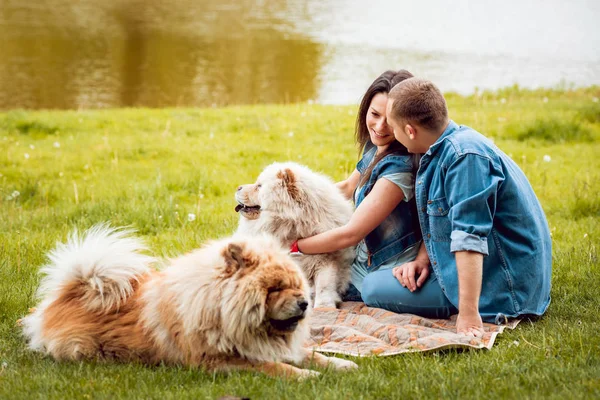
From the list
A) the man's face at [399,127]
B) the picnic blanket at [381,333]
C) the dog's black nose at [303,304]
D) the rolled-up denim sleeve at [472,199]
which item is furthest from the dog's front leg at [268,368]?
the man's face at [399,127]

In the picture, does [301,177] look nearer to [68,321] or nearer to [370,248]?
[370,248]

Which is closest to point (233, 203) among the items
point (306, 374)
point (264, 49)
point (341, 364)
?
point (341, 364)

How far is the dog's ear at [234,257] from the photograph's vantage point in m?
3.40

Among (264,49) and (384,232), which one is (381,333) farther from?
(264,49)

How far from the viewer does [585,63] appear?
20516 mm

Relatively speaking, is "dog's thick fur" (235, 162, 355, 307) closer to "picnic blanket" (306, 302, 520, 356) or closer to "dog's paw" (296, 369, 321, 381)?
"picnic blanket" (306, 302, 520, 356)

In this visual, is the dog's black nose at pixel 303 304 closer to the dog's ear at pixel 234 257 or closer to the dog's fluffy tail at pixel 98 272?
the dog's ear at pixel 234 257

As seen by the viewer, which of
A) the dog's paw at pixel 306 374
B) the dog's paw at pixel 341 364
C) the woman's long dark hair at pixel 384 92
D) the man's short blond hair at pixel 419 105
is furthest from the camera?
the woman's long dark hair at pixel 384 92

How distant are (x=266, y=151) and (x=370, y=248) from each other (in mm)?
4430

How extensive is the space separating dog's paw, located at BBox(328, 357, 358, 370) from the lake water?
12007mm

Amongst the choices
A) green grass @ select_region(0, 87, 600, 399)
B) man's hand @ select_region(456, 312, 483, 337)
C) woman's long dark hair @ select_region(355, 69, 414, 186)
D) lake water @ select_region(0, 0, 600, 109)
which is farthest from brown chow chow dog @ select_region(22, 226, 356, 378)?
lake water @ select_region(0, 0, 600, 109)

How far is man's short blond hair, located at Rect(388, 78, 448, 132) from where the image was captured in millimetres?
4000

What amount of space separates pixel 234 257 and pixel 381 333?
3.81ft

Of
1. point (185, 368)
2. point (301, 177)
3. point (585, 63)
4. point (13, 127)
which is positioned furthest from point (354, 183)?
point (585, 63)
